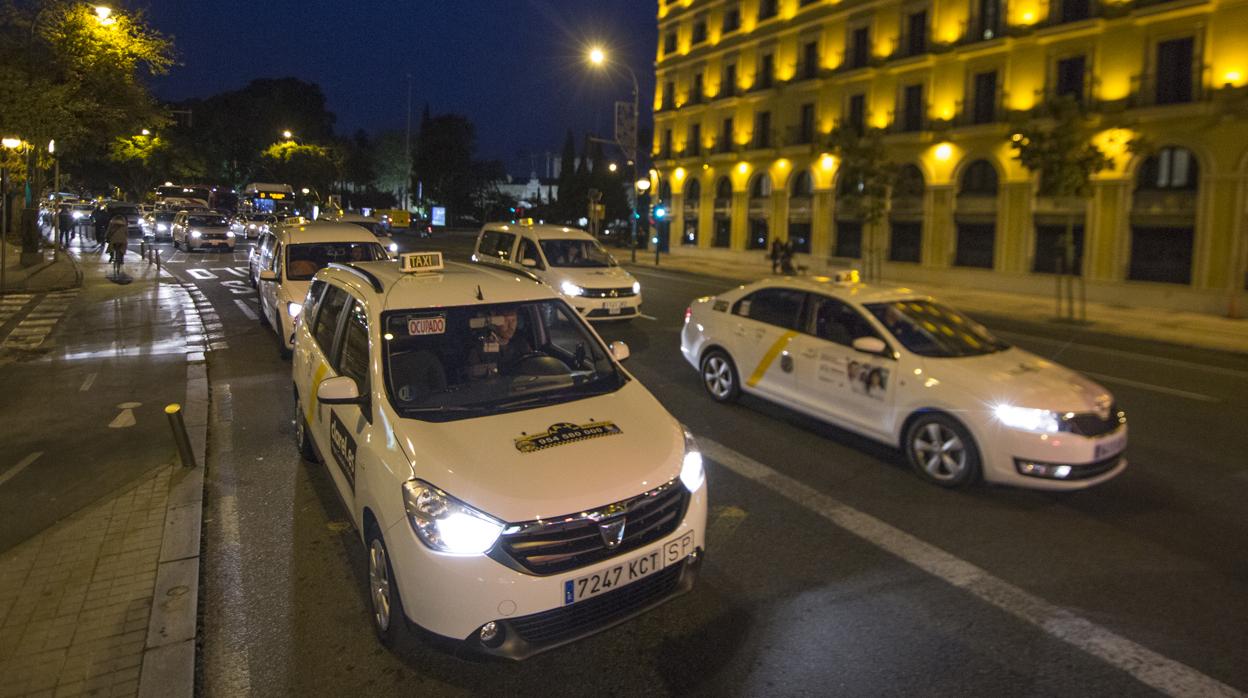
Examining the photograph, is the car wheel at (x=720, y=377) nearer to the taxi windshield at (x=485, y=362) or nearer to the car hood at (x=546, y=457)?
the taxi windshield at (x=485, y=362)

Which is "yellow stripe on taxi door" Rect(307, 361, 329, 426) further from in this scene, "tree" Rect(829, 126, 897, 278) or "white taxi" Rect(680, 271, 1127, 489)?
"tree" Rect(829, 126, 897, 278)

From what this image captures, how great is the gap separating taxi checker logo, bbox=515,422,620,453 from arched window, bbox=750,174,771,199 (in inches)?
1515

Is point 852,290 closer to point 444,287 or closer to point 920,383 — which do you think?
point 920,383

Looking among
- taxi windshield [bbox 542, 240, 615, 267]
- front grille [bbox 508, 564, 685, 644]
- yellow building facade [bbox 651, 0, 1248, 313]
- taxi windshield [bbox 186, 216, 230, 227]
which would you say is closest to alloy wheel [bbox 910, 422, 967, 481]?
front grille [bbox 508, 564, 685, 644]

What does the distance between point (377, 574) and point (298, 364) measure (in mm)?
3168

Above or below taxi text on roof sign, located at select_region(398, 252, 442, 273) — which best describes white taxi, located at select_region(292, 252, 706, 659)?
below

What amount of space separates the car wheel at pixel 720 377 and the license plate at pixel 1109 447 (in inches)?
144

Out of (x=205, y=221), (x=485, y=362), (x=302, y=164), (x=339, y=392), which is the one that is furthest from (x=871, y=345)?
(x=302, y=164)

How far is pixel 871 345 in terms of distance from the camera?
6.97 metres

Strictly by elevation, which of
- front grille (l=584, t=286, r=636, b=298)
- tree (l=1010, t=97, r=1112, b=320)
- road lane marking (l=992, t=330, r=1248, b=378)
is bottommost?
road lane marking (l=992, t=330, r=1248, b=378)

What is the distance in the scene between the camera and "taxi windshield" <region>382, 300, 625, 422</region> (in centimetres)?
448

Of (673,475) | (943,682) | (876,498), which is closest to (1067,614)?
(943,682)

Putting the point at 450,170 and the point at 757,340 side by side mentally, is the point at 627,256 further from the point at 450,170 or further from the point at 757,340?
the point at 450,170

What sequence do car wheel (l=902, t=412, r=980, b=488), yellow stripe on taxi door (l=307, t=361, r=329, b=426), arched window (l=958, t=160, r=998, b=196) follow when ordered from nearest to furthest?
yellow stripe on taxi door (l=307, t=361, r=329, b=426)
car wheel (l=902, t=412, r=980, b=488)
arched window (l=958, t=160, r=998, b=196)
